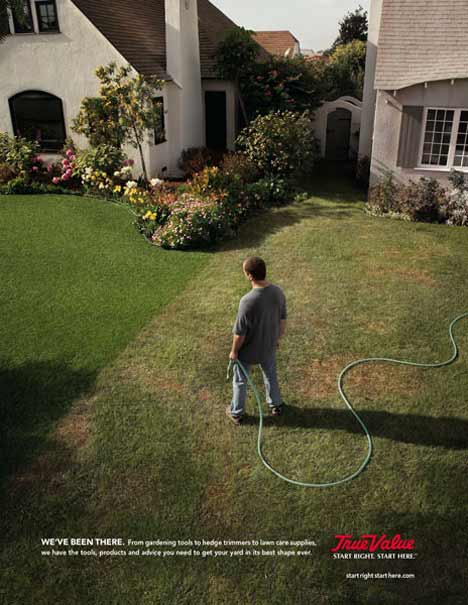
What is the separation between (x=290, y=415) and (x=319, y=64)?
61.4ft

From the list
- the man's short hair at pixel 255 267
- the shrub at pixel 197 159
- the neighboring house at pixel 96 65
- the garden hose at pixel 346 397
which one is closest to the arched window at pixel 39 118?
the neighboring house at pixel 96 65

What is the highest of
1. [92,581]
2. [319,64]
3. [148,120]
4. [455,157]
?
[319,64]

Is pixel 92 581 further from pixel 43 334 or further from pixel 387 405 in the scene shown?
pixel 43 334

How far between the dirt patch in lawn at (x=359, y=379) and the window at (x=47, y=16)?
1539 centimetres

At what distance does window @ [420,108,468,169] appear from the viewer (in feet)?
45.1

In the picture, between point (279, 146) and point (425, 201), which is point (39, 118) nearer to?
point (279, 146)

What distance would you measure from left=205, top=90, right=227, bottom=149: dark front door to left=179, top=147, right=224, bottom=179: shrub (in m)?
1.40

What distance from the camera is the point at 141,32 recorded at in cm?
1855

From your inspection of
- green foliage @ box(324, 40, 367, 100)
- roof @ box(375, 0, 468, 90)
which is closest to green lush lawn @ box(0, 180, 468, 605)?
roof @ box(375, 0, 468, 90)

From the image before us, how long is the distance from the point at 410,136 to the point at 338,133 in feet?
34.0

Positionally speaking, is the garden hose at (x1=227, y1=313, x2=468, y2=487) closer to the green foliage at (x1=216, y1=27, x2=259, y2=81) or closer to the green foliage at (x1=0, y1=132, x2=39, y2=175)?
the green foliage at (x1=0, y1=132, x2=39, y2=175)

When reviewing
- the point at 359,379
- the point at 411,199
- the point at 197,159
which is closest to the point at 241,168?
the point at 197,159

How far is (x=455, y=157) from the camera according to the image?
14.1 metres

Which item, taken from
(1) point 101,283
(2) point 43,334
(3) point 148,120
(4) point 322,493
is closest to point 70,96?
(3) point 148,120
